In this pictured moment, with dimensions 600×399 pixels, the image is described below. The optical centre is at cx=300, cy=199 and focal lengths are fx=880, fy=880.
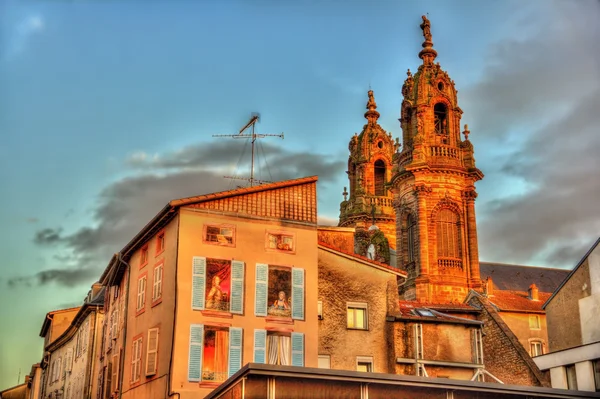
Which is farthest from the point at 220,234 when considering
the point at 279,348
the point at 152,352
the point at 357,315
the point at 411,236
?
the point at 411,236

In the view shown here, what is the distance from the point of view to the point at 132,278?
34969mm

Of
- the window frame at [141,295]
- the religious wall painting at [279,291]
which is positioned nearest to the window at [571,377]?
the religious wall painting at [279,291]

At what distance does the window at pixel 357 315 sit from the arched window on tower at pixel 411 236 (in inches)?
1063

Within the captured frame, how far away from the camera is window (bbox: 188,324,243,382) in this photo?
28656 mm

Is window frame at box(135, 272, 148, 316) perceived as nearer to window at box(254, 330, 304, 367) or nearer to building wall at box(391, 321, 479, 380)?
window at box(254, 330, 304, 367)

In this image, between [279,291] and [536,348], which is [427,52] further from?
[279,291]

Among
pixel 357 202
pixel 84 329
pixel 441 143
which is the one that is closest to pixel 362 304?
pixel 84 329

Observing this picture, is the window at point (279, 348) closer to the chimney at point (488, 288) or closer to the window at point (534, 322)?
the window at point (534, 322)

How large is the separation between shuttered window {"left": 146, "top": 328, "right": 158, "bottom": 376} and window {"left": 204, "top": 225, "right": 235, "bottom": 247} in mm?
3677

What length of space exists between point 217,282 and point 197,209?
2.65m

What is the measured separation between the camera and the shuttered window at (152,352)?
29984 mm

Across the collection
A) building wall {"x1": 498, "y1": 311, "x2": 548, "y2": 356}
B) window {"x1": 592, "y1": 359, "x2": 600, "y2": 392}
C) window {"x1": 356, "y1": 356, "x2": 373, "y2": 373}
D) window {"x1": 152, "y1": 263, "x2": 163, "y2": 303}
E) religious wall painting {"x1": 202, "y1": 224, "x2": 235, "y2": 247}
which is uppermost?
building wall {"x1": 498, "y1": 311, "x2": 548, "y2": 356}

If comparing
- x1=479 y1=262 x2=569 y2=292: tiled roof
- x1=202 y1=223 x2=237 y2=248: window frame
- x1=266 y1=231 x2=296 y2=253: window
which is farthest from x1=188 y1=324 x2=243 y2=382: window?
x1=479 y1=262 x2=569 y2=292: tiled roof

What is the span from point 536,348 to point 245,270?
1070 inches
